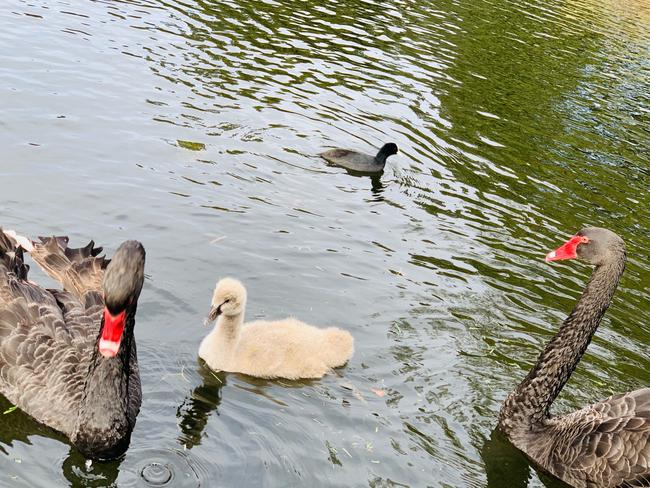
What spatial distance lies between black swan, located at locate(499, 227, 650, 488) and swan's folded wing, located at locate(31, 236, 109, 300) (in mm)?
2847

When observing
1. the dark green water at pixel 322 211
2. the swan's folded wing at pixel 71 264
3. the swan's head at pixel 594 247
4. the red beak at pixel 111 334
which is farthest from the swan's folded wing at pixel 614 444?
the swan's folded wing at pixel 71 264

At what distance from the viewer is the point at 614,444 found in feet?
17.0

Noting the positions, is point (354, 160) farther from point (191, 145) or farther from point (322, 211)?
point (191, 145)

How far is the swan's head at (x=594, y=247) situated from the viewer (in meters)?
5.66

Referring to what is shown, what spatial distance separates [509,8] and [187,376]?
58.5 feet

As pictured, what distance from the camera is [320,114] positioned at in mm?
11609

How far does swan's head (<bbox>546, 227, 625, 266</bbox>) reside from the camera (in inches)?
223

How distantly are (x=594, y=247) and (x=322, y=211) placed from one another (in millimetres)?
3525

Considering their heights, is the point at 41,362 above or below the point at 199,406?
above

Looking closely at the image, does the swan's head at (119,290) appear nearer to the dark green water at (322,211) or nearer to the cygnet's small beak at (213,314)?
the dark green water at (322,211)

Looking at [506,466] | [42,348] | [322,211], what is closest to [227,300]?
[42,348]

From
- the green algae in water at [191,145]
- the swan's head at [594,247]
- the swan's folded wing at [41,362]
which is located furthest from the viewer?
the green algae in water at [191,145]

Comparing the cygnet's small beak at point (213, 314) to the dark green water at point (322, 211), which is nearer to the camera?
the dark green water at point (322, 211)

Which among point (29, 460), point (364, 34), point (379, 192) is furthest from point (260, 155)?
point (364, 34)
